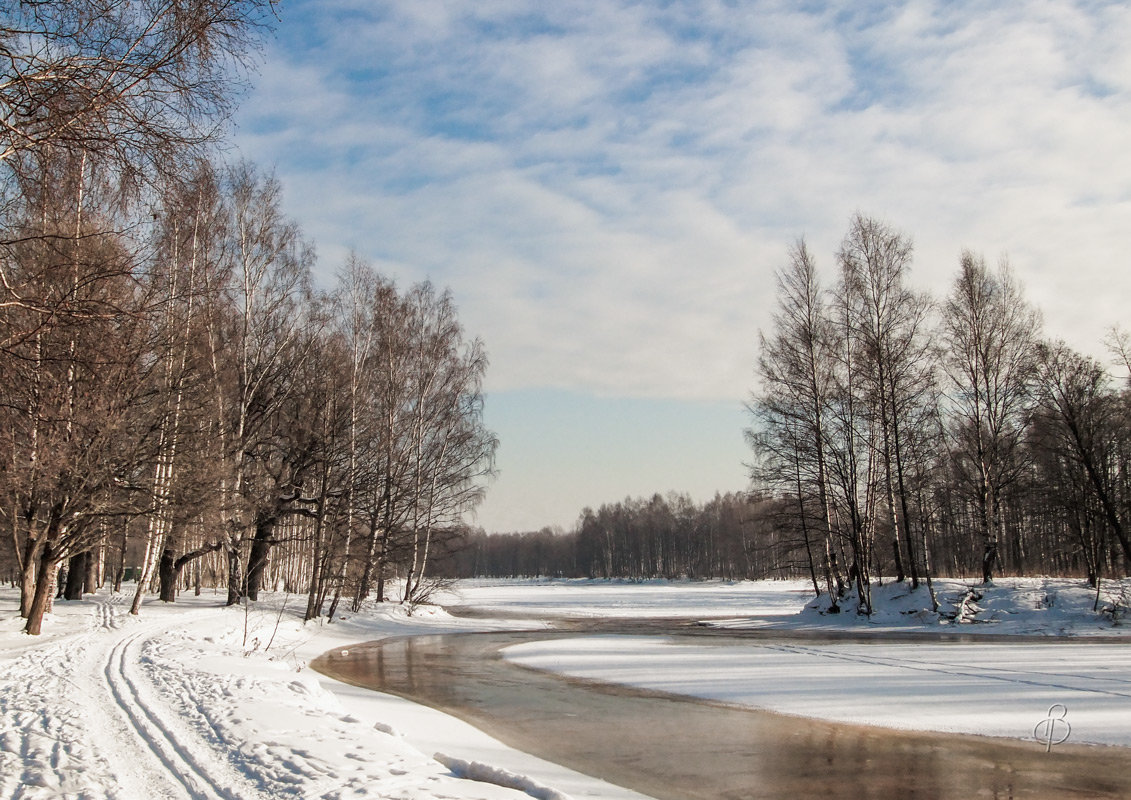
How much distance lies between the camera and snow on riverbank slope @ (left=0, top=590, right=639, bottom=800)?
5.79 metres

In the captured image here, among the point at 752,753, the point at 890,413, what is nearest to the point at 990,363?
the point at 890,413

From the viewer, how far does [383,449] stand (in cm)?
2814

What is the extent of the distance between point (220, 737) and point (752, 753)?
5.24m

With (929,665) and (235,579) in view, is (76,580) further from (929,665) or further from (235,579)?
(929,665)

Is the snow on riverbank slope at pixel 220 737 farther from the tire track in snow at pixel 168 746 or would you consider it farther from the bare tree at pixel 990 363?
the bare tree at pixel 990 363

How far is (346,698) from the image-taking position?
37.6 feet

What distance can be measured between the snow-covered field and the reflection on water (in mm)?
621

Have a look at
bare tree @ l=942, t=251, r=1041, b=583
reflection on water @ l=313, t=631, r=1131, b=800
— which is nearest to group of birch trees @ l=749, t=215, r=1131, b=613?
bare tree @ l=942, t=251, r=1041, b=583

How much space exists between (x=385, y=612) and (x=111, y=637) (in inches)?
524

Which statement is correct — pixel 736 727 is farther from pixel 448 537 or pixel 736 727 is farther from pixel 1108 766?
pixel 448 537

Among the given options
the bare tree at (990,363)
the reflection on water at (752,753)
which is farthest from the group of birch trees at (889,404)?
the reflection on water at (752,753)

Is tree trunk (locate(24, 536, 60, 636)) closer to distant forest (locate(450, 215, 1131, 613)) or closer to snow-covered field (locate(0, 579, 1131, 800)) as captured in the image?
snow-covered field (locate(0, 579, 1131, 800))

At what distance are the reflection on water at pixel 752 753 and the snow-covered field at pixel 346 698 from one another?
2.04 feet

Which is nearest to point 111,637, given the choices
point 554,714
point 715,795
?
point 554,714
